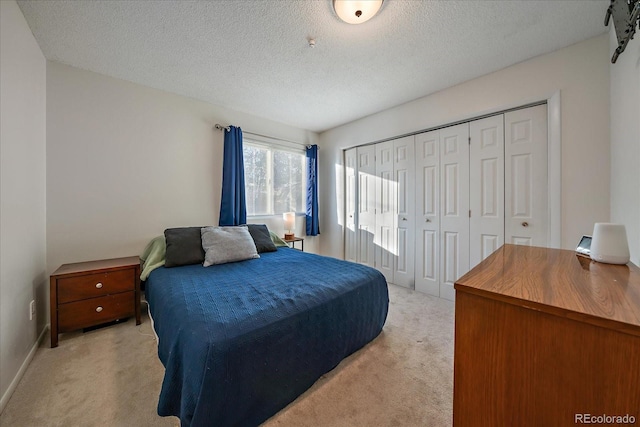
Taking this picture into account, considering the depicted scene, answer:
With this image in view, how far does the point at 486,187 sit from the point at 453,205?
15.0 inches

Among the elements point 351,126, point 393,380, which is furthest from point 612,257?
point 351,126

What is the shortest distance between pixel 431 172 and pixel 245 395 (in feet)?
9.57

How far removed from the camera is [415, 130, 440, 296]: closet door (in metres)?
2.95

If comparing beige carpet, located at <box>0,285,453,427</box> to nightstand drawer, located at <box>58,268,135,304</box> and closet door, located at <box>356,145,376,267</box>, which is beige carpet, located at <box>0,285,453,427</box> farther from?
closet door, located at <box>356,145,376,267</box>

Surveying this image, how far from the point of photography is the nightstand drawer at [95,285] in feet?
6.27

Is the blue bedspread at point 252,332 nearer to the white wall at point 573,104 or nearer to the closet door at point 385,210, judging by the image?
the closet door at point 385,210

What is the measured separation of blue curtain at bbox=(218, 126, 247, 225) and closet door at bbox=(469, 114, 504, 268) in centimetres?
288

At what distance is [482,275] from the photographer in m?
0.86

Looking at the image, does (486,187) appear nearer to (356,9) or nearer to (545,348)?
(356,9)

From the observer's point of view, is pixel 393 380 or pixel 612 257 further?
pixel 393 380

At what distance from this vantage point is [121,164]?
2520 millimetres

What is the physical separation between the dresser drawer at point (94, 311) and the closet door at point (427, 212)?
3.23m

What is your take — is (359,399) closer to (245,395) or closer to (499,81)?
(245,395)

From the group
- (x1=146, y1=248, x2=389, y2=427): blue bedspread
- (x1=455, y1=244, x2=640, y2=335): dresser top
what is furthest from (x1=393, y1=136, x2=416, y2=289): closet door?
(x1=455, y1=244, x2=640, y2=335): dresser top
